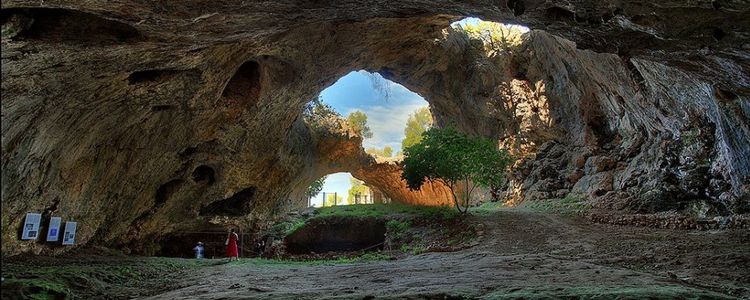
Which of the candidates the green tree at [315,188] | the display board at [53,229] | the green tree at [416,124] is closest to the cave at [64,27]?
the display board at [53,229]

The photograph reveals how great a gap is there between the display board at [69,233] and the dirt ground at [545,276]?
1.18 m

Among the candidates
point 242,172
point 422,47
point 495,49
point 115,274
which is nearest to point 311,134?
point 242,172

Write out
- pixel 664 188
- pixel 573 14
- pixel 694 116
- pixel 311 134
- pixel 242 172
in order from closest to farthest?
pixel 573 14 → pixel 694 116 → pixel 664 188 → pixel 242 172 → pixel 311 134

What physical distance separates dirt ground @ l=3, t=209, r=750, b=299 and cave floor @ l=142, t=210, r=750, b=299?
16mm

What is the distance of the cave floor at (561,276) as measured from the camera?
235 inches

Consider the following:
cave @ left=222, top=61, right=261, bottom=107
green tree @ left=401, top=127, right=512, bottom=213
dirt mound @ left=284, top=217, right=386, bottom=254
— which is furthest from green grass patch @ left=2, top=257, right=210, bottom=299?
dirt mound @ left=284, top=217, right=386, bottom=254

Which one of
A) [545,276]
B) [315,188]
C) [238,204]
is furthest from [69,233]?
[315,188]

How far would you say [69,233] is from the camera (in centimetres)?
1168

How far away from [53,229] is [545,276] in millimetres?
11588

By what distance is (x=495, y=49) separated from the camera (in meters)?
28.6

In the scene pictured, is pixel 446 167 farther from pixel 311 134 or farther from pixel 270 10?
pixel 270 10

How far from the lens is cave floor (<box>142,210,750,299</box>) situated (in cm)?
598

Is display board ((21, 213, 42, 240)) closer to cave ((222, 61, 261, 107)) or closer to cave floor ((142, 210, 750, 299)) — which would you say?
cave floor ((142, 210, 750, 299))

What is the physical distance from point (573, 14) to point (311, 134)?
63.0 feet
